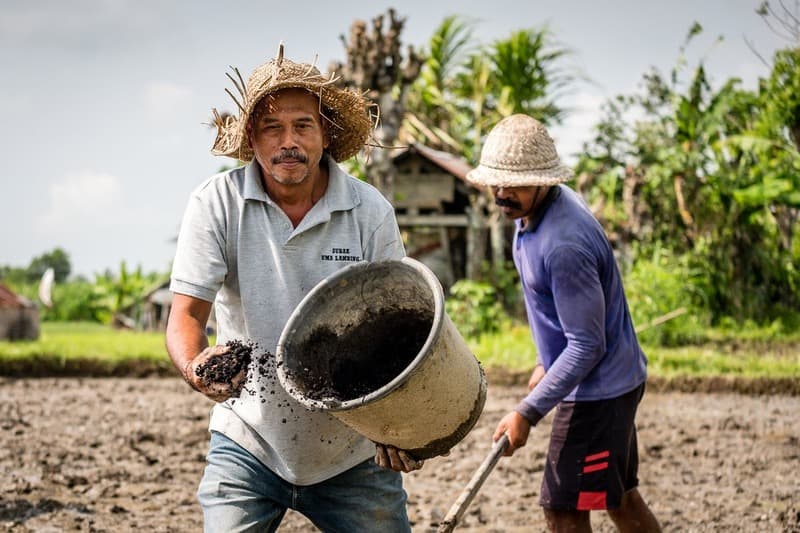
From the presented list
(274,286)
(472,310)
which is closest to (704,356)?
(472,310)

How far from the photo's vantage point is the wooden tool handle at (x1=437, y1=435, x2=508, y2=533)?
89.4 inches

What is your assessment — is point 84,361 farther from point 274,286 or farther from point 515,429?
point 274,286

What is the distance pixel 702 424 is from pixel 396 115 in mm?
6370

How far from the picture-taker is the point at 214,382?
73.5 inches

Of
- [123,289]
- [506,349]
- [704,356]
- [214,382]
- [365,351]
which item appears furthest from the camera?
[123,289]

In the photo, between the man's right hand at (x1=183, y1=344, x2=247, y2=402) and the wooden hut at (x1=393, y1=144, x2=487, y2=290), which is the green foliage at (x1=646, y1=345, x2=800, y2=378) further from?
the man's right hand at (x1=183, y1=344, x2=247, y2=402)

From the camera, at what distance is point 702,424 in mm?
6289

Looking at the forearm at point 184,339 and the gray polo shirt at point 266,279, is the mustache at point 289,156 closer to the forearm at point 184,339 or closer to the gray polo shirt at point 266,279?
the gray polo shirt at point 266,279

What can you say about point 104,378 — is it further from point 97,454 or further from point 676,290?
point 676,290

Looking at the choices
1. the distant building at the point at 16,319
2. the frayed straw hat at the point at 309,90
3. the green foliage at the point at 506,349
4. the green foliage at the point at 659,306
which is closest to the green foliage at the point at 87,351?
the distant building at the point at 16,319

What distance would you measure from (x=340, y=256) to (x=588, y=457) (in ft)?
3.70

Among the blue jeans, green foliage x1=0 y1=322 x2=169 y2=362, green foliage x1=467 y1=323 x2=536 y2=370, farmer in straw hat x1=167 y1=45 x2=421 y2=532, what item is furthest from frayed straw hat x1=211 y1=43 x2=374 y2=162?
green foliage x1=0 y1=322 x2=169 y2=362

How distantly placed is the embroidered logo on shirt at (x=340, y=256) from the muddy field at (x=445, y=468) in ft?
7.07

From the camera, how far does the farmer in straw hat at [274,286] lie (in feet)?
7.05
